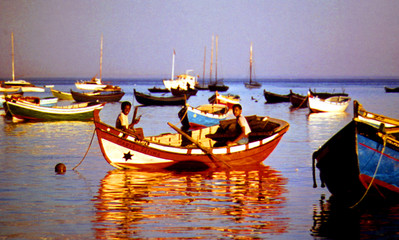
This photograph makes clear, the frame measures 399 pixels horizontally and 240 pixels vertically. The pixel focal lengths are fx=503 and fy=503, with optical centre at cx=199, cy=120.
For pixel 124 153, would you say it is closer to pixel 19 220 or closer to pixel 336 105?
pixel 19 220

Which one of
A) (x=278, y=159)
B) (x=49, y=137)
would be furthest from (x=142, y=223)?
(x=49, y=137)

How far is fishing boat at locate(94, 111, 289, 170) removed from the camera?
42.9 feet

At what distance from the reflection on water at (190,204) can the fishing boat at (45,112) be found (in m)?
18.9

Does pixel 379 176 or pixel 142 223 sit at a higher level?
pixel 379 176

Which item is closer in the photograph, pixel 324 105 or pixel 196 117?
pixel 196 117

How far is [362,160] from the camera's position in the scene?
9.35 meters

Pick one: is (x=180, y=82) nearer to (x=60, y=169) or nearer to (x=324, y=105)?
(x=324, y=105)

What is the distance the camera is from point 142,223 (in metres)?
8.80

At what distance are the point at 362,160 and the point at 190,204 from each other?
3468 mm

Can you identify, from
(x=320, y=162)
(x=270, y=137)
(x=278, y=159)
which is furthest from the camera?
(x=278, y=159)

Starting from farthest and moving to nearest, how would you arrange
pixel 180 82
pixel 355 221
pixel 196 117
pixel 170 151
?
pixel 180 82 < pixel 196 117 < pixel 170 151 < pixel 355 221

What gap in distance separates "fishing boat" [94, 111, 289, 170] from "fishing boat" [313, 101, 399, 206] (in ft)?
12.7

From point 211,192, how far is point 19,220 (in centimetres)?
422

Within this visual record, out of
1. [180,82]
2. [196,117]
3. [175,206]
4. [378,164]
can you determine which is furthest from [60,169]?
[180,82]
